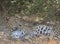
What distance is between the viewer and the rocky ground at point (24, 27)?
16.8ft

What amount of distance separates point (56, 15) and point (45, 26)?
0.44 meters

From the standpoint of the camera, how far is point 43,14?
5645 millimetres

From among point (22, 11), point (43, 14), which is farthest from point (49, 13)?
point (22, 11)

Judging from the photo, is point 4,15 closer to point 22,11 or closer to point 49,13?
point 22,11

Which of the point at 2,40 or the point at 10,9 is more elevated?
the point at 10,9

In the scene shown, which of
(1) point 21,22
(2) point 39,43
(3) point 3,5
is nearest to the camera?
(2) point 39,43

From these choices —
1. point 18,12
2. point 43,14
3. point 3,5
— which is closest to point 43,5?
point 43,14

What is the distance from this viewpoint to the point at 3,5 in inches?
235

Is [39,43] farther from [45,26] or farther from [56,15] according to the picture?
[56,15]

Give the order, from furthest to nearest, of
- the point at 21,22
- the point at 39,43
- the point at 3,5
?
the point at 3,5 < the point at 21,22 < the point at 39,43

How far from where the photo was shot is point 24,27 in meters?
5.46

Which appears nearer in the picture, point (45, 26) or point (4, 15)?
point (45, 26)

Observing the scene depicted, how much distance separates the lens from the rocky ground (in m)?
5.11

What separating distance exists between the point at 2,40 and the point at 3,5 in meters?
1.11
